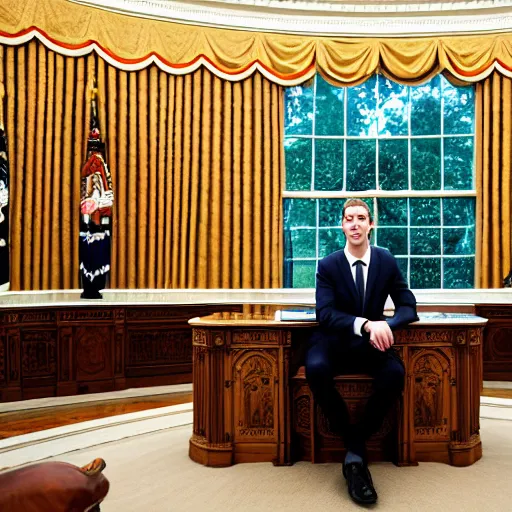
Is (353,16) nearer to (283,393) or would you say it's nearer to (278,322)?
(278,322)

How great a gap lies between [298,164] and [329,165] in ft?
1.07

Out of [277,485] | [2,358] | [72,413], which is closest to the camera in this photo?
[277,485]

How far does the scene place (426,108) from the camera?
6.25 m

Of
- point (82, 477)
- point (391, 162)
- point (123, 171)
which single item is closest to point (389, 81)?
point (391, 162)

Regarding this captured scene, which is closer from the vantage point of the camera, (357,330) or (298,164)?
(357,330)

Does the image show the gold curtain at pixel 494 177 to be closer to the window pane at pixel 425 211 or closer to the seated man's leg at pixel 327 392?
the window pane at pixel 425 211

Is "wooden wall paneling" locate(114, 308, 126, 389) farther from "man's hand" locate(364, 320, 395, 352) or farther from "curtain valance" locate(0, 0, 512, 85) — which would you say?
"man's hand" locate(364, 320, 395, 352)

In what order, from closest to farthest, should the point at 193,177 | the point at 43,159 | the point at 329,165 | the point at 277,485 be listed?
1. the point at 277,485
2. the point at 43,159
3. the point at 193,177
4. the point at 329,165

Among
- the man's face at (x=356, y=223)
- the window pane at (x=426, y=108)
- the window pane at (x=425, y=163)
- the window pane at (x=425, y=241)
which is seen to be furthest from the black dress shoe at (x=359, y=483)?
the window pane at (x=426, y=108)

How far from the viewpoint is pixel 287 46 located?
592cm

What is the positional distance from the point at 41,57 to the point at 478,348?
4.21 meters

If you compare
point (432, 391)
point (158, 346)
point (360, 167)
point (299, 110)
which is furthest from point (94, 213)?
point (432, 391)

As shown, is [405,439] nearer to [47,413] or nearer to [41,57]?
[47,413]

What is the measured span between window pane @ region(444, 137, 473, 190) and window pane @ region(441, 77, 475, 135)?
0.37 ft
